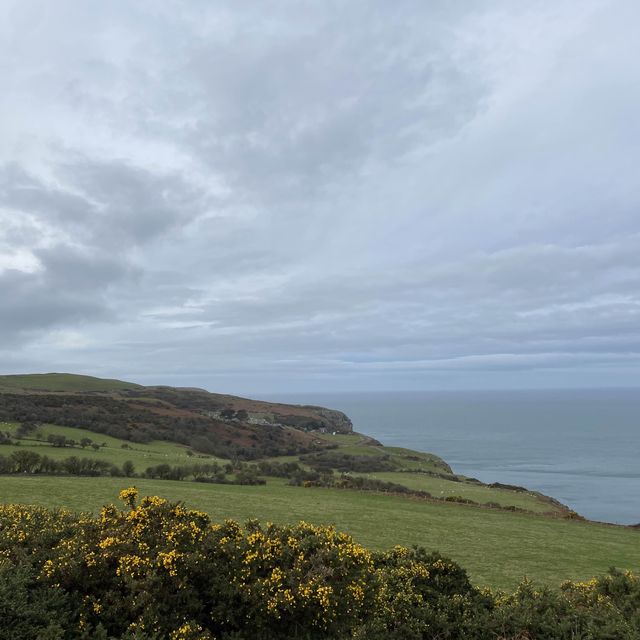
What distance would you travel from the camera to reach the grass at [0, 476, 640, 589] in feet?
39.6

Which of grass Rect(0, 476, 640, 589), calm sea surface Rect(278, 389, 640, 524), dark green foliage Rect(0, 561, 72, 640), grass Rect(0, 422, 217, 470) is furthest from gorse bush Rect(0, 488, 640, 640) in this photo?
calm sea surface Rect(278, 389, 640, 524)

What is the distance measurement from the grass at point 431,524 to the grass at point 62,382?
298 feet

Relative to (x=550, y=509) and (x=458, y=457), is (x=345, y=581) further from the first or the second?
(x=458, y=457)

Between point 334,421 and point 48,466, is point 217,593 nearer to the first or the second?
point 48,466

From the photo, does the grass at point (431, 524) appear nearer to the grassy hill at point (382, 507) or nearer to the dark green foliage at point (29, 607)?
the grassy hill at point (382, 507)

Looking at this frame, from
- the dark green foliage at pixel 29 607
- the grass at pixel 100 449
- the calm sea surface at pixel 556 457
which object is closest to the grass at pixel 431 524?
the dark green foliage at pixel 29 607

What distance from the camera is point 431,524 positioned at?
1653cm

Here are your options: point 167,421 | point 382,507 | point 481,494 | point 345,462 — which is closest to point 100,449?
point 382,507

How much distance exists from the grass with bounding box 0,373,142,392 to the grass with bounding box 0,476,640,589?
298 feet

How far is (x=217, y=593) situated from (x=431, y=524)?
1269 centimetres

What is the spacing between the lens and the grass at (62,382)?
101250 mm

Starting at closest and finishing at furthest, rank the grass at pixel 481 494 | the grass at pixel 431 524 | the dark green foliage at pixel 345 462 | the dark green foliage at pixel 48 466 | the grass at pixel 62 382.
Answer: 1. the grass at pixel 431 524
2. the dark green foliage at pixel 48 466
3. the grass at pixel 481 494
4. the dark green foliage at pixel 345 462
5. the grass at pixel 62 382

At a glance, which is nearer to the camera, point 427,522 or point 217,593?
point 217,593

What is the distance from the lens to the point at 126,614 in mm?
5156
